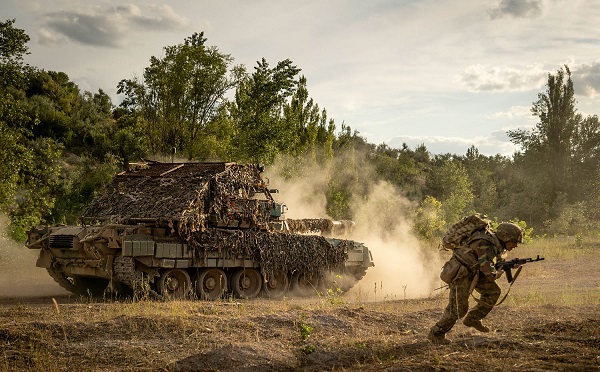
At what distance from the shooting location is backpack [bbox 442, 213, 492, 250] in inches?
368

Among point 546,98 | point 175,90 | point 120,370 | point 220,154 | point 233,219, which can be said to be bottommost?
point 120,370

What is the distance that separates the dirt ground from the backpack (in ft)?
4.24

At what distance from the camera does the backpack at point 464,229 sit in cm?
934

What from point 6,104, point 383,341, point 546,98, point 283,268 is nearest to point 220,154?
point 6,104

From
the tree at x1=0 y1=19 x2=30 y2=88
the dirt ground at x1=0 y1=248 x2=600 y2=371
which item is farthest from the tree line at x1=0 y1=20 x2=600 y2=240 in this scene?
the dirt ground at x1=0 y1=248 x2=600 y2=371

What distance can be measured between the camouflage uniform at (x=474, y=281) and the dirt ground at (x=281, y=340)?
1.17ft

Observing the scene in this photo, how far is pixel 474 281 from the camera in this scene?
30.2 ft

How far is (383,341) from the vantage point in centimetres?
926

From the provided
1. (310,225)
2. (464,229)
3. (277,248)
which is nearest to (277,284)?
(277,248)

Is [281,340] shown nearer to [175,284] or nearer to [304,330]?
[304,330]

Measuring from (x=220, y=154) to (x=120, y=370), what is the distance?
2126 cm

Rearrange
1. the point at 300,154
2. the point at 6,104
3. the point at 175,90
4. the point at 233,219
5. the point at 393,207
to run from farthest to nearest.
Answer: the point at 300,154, the point at 393,207, the point at 175,90, the point at 6,104, the point at 233,219

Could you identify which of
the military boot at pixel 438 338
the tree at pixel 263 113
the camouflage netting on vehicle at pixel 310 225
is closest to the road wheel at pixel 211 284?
the camouflage netting on vehicle at pixel 310 225

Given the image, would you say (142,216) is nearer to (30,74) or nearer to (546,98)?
(30,74)
